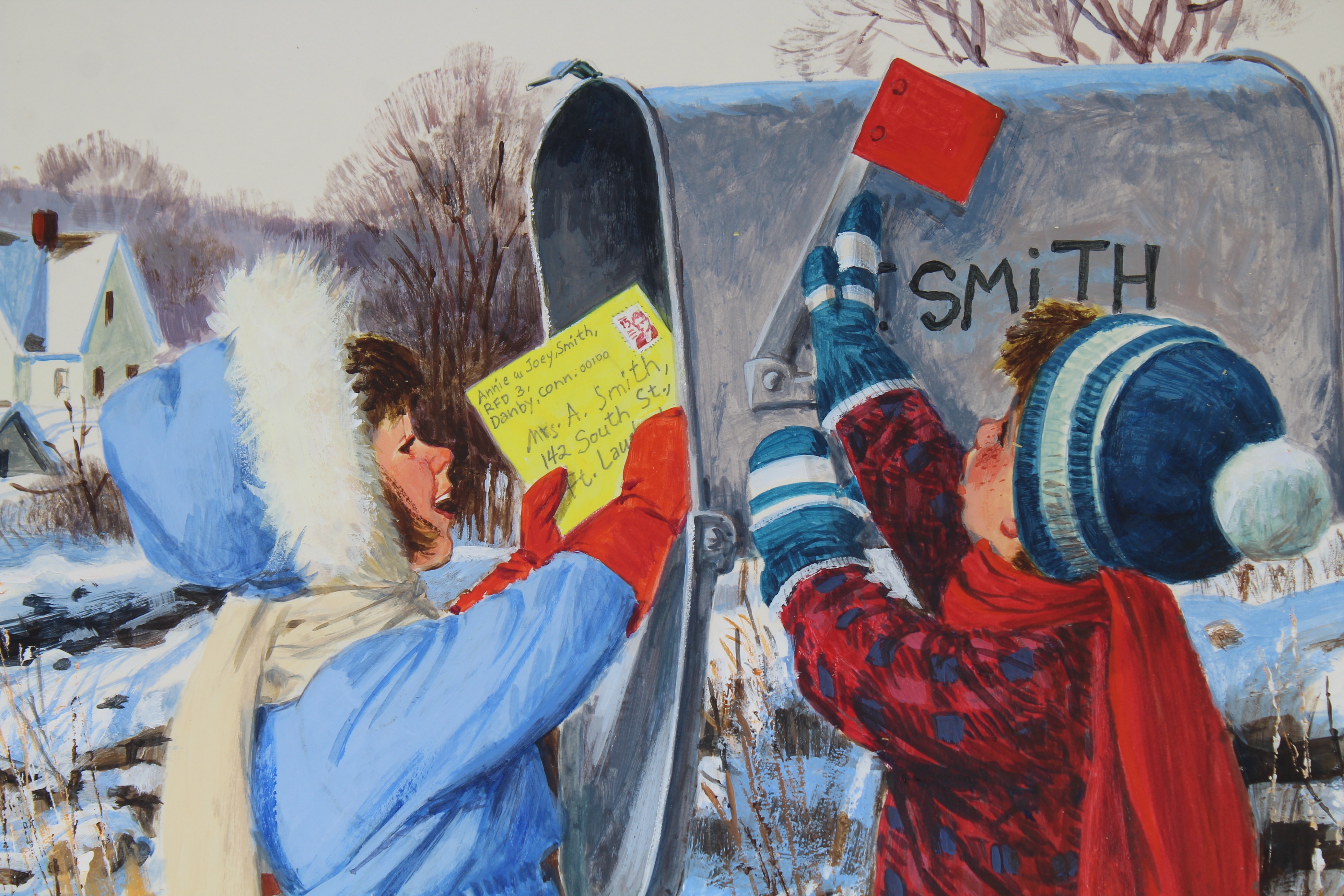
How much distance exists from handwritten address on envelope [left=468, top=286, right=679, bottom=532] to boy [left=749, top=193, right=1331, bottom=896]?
0.65 ft

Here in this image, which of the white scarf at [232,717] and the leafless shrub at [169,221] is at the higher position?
the leafless shrub at [169,221]

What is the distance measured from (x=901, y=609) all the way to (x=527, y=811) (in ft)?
1.67

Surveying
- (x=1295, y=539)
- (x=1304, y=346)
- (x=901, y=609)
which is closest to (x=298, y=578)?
(x=901, y=609)

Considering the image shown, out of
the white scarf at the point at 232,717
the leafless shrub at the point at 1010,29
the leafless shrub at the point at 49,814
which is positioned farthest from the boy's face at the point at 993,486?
the leafless shrub at the point at 49,814

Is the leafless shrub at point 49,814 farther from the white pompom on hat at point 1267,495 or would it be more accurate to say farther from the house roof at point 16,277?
the white pompom on hat at point 1267,495

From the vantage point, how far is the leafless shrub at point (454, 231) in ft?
3.69

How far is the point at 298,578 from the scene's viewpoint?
92 centimetres

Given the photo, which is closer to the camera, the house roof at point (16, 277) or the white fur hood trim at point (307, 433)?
the white fur hood trim at point (307, 433)

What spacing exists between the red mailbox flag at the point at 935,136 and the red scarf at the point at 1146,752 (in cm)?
52

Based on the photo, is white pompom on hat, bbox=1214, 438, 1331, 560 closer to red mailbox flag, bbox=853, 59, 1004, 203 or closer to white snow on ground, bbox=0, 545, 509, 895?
red mailbox flag, bbox=853, 59, 1004, 203

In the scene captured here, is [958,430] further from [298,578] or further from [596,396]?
[298,578]

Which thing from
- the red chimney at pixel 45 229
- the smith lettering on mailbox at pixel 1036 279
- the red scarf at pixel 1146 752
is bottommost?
the red scarf at pixel 1146 752

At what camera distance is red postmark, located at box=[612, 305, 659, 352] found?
3.41 feet

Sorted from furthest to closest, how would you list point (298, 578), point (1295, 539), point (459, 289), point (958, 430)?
point (459, 289)
point (958, 430)
point (298, 578)
point (1295, 539)
